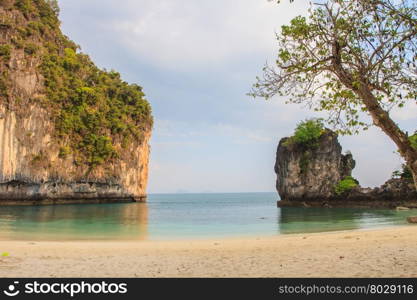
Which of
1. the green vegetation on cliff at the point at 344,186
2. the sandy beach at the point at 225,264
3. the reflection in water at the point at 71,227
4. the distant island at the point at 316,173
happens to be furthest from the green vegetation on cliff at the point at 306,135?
the sandy beach at the point at 225,264

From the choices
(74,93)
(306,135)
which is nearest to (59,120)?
(74,93)

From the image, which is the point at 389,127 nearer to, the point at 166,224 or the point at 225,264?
the point at 225,264

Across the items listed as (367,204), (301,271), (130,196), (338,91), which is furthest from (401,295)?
(130,196)

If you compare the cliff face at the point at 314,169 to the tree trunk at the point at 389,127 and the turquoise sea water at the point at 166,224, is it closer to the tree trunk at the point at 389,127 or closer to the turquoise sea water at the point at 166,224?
the turquoise sea water at the point at 166,224

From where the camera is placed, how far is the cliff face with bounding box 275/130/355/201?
156ft

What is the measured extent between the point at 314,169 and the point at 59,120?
114 feet

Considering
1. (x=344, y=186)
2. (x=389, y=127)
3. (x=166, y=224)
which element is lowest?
(x=166, y=224)

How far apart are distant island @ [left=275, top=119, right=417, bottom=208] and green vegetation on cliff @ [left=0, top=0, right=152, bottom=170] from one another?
27.2m

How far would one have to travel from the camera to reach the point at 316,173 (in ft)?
156

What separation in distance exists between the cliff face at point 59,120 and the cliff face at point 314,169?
27.3m

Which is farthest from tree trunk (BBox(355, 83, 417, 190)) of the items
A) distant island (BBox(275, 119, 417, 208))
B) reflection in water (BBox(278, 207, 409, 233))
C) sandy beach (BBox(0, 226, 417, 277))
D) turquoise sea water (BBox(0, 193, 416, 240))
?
distant island (BBox(275, 119, 417, 208))

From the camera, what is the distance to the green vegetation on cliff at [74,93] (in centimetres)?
4778

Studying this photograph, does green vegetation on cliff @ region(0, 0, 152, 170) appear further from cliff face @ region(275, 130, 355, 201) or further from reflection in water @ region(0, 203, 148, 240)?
cliff face @ region(275, 130, 355, 201)

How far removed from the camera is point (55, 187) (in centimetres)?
5081
